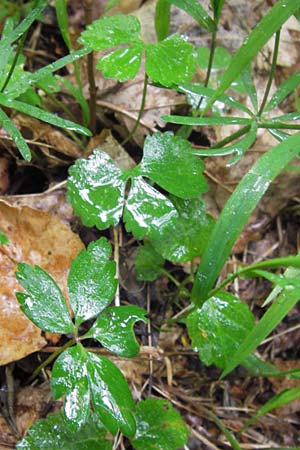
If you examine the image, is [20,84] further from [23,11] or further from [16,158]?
[23,11]

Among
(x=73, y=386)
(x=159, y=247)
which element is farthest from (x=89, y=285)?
(x=159, y=247)

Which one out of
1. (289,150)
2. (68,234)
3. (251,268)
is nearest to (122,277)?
(68,234)

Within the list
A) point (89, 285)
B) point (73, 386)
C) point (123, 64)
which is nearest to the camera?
point (73, 386)

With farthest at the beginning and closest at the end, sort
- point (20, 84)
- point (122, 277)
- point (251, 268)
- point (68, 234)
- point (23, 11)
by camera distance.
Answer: point (23, 11) < point (122, 277) < point (68, 234) < point (20, 84) < point (251, 268)

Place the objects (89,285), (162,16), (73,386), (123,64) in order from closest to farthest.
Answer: (73,386) → (89,285) → (123,64) → (162,16)

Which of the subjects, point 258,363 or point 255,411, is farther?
point 255,411

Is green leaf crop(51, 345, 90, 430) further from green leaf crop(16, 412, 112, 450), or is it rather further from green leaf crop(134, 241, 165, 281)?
green leaf crop(134, 241, 165, 281)

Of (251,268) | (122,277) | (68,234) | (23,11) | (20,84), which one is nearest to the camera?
(251,268)

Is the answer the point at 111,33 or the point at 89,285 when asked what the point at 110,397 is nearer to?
the point at 89,285

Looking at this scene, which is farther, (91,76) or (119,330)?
(91,76)
